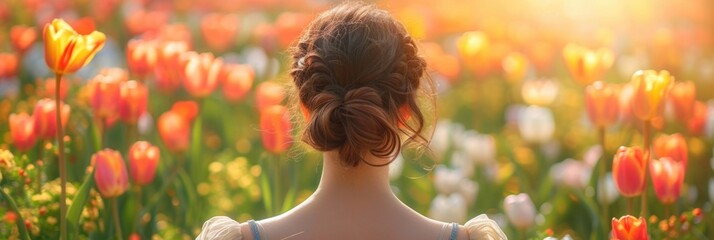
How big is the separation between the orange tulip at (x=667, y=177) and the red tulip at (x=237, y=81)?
5.47ft

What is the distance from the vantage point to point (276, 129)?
338cm

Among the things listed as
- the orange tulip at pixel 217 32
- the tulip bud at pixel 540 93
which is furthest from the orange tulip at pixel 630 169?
the orange tulip at pixel 217 32

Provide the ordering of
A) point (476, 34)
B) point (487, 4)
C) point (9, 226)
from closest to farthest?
point (9, 226) < point (476, 34) < point (487, 4)

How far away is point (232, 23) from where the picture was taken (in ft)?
18.3

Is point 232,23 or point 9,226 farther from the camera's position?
point 232,23

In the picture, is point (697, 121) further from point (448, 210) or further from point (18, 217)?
point (18, 217)

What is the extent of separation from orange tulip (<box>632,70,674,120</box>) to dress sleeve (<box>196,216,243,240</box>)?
109 cm

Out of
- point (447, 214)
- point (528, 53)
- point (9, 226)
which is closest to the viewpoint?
point (9, 226)

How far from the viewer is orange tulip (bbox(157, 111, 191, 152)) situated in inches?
146

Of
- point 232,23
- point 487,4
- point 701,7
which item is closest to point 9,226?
point 232,23

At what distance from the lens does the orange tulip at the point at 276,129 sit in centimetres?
339

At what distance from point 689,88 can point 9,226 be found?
209 centimetres

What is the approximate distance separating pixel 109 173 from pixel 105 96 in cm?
53

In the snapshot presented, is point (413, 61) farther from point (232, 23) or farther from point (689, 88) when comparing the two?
point (232, 23)
